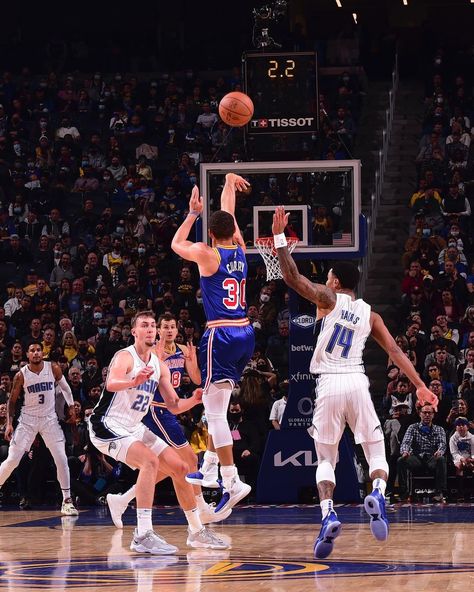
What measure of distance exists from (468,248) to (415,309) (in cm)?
201

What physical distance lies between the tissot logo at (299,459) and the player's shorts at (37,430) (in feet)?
8.22

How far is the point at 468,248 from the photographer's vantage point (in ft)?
60.7

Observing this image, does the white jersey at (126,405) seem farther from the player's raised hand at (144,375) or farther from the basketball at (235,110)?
the basketball at (235,110)

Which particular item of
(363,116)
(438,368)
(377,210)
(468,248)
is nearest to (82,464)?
(438,368)

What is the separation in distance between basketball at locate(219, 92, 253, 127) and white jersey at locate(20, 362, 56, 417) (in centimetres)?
385

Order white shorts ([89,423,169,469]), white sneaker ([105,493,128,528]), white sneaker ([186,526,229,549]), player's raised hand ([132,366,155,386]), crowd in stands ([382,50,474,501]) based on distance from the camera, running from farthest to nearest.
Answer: crowd in stands ([382,50,474,501]) < white sneaker ([105,493,128,528]) < white sneaker ([186,526,229,549]) < white shorts ([89,423,169,469]) < player's raised hand ([132,366,155,386])

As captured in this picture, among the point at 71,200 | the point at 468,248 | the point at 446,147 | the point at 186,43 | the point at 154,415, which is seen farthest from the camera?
the point at 186,43

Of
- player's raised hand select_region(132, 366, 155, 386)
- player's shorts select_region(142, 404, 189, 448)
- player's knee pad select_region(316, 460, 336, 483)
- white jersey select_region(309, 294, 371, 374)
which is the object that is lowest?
player's knee pad select_region(316, 460, 336, 483)

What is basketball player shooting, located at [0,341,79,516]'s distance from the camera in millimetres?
13625

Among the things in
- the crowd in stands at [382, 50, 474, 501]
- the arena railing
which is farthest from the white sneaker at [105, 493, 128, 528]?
the arena railing

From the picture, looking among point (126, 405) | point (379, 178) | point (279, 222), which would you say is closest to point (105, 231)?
point (379, 178)

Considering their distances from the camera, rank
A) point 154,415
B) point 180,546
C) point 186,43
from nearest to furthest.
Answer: point 180,546
point 154,415
point 186,43

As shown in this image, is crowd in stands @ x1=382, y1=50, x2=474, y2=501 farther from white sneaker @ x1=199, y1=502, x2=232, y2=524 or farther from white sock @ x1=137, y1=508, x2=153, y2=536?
white sock @ x1=137, y1=508, x2=153, y2=536

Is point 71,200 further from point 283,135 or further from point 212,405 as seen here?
point 212,405
